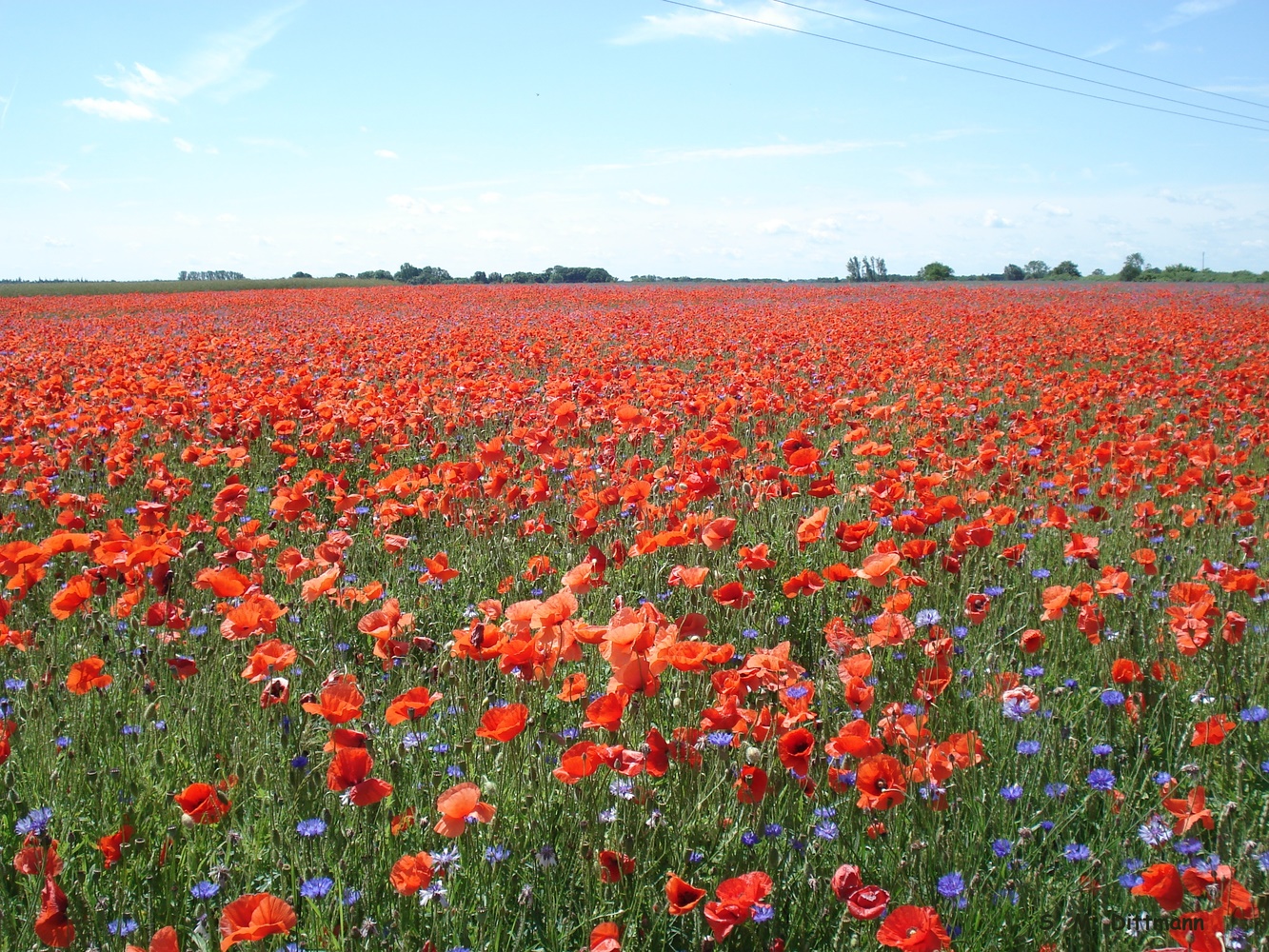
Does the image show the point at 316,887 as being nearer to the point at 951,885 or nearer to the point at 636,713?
the point at 636,713

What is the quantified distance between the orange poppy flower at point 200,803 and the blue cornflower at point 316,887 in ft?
0.72

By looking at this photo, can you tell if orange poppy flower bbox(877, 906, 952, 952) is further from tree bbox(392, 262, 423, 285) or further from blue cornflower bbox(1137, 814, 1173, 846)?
tree bbox(392, 262, 423, 285)

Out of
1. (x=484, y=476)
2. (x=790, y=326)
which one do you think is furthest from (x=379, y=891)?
(x=790, y=326)

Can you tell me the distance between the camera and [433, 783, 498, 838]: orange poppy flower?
4.97ft

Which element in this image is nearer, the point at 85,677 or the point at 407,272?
the point at 85,677

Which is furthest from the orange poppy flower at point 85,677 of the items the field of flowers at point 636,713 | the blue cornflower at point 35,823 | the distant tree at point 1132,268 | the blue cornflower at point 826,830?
the distant tree at point 1132,268

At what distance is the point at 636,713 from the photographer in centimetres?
212

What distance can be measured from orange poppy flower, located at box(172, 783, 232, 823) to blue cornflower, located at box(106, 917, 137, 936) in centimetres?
19

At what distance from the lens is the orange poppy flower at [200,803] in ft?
5.47

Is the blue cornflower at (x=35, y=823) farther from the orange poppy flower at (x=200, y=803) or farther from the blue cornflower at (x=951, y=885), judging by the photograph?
the blue cornflower at (x=951, y=885)

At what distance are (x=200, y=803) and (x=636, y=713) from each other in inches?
36.4

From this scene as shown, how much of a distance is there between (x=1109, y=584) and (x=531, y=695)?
5.46ft

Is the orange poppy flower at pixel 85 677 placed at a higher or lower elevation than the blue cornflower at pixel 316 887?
higher

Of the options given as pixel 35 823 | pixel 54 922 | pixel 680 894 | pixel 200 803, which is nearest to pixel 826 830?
pixel 680 894
